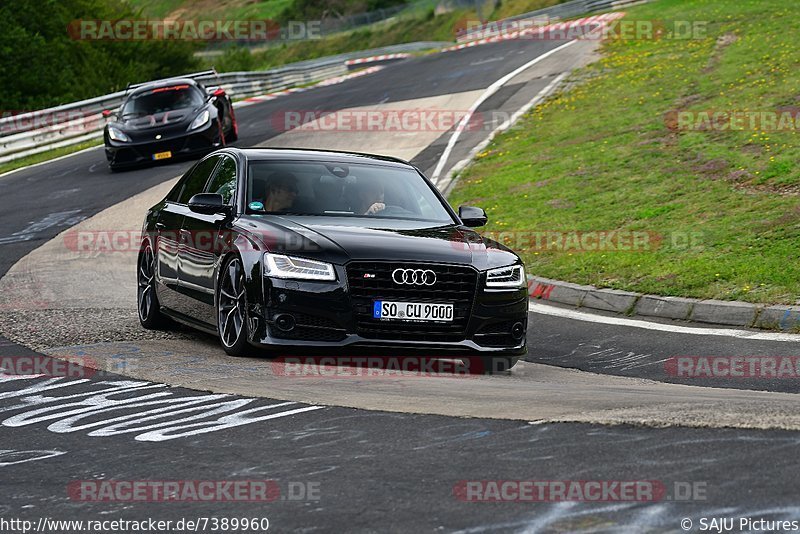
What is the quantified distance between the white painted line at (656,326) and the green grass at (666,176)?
64 cm

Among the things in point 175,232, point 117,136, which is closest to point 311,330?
point 175,232

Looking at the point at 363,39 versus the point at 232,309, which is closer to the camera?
the point at 232,309

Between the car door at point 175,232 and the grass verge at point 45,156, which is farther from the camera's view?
the grass verge at point 45,156

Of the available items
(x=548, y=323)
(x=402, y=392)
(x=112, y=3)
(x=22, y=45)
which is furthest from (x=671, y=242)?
(x=112, y=3)

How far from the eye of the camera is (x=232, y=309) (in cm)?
945

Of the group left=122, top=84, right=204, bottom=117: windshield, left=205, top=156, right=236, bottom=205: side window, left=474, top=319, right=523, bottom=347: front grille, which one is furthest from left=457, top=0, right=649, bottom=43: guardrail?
left=474, top=319, right=523, bottom=347: front grille

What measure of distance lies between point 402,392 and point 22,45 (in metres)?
45.4

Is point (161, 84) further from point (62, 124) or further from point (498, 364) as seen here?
point (498, 364)

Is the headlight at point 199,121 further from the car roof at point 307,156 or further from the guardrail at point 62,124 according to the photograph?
the car roof at point 307,156

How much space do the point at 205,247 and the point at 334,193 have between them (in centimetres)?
107

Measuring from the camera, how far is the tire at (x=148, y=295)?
1132cm

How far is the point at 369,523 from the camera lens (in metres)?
4.79

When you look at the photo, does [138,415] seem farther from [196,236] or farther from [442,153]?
[442,153]

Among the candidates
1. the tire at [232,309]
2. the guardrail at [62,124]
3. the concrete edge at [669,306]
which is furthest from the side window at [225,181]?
the guardrail at [62,124]
